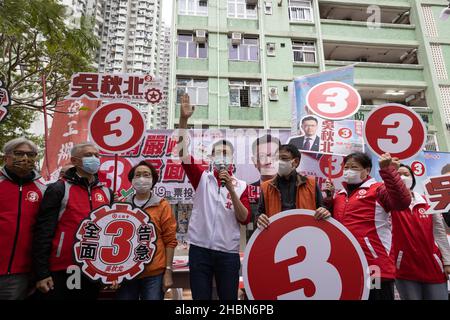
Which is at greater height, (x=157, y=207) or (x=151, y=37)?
(x=151, y=37)

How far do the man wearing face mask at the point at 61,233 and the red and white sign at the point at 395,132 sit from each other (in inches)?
90.4

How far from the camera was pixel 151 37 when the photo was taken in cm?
6612

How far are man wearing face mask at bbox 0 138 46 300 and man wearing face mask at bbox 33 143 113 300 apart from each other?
91mm

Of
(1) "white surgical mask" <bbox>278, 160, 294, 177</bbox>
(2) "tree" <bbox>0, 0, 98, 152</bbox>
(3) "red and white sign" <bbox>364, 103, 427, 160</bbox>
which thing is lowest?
(1) "white surgical mask" <bbox>278, 160, 294, 177</bbox>

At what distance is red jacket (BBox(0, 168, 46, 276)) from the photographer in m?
2.09

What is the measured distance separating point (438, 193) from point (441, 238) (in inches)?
17.7

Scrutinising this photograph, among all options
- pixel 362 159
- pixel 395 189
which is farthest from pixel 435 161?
pixel 395 189

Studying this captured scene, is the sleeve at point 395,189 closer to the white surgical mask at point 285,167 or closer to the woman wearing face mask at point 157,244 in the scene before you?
the white surgical mask at point 285,167

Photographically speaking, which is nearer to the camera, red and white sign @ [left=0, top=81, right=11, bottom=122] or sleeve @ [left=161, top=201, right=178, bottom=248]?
sleeve @ [left=161, top=201, right=178, bottom=248]

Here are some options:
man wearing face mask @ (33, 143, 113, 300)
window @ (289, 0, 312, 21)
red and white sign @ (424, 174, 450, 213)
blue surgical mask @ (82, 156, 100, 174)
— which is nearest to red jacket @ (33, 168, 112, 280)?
man wearing face mask @ (33, 143, 113, 300)

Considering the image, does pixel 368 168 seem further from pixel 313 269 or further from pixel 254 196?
pixel 254 196

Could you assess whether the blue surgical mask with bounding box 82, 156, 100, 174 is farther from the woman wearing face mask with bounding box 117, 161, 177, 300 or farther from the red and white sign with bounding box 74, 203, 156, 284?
the red and white sign with bounding box 74, 203, 156, 284
